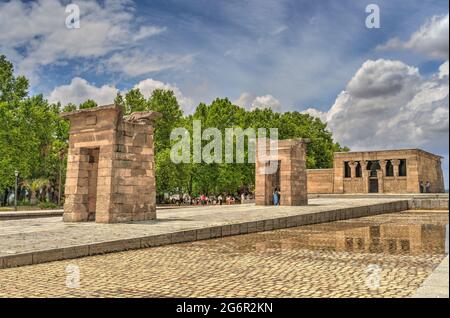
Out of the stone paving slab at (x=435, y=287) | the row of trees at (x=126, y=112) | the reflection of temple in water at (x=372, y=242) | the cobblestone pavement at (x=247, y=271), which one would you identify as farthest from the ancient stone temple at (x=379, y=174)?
the stone paving slab at (x=435, y=287)

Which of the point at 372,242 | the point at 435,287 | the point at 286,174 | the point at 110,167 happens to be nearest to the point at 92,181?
the point at 110,167

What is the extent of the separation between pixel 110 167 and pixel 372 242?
8680mm

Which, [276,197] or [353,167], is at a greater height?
[353,167]

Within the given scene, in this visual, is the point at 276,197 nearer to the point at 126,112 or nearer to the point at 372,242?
the point at 372,242

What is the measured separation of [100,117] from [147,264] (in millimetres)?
8514

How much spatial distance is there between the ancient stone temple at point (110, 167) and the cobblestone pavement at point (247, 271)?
15.5ft

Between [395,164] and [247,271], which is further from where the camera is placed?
[395,164]

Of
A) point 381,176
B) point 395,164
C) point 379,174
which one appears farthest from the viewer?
point 379,174

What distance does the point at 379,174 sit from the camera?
46.4 meters

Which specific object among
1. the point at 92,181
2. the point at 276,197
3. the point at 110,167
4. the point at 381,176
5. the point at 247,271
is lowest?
the point at 247,271

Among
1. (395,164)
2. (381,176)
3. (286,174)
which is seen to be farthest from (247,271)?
(381,176)

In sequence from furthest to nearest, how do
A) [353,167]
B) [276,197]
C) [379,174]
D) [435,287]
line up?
1. [353,167]
2. [379,174]
3. [276,197]
4. [435,287]

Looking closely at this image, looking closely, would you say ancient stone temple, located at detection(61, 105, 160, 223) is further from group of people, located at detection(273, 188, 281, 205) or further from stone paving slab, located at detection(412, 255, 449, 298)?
group of people, located at detection(273, 188, 281, 205)
